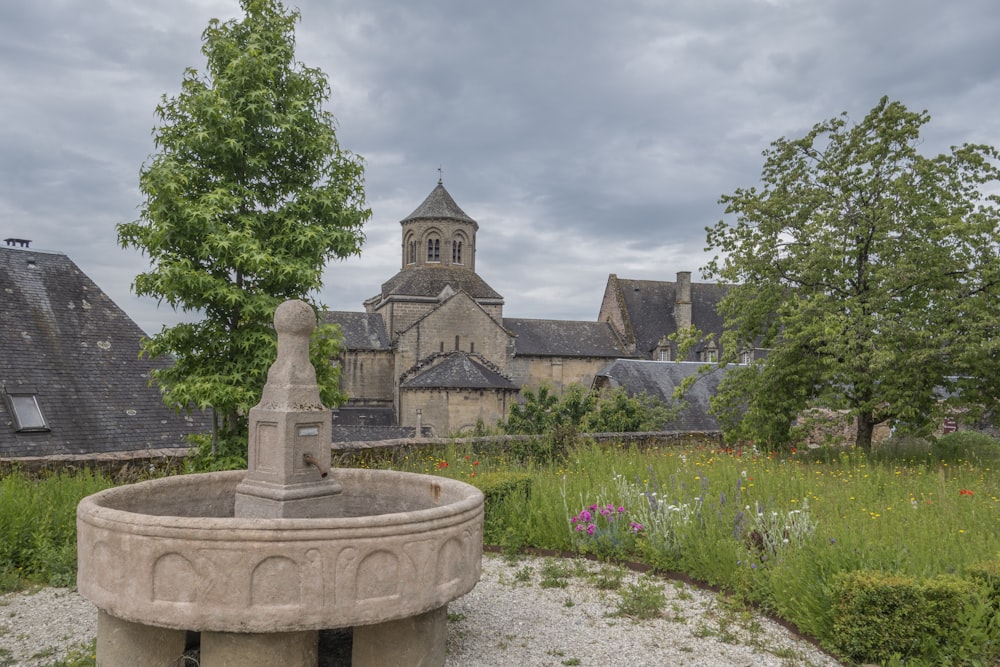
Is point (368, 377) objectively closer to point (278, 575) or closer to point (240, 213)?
point (240, 213)

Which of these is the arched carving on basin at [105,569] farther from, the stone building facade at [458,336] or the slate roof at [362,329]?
the slate roof at [362,329]

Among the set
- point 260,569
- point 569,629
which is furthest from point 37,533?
point 569,629

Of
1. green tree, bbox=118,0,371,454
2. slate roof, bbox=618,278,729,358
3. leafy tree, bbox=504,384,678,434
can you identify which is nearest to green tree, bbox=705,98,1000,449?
leafy tree, bbox=504,384,678,434

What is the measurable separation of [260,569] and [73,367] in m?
15.7

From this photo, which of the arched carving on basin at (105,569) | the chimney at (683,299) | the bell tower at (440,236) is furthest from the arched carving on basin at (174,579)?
the chimney at (683,299)

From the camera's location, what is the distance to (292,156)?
35.6ft

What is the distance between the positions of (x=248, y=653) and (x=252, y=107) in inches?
310

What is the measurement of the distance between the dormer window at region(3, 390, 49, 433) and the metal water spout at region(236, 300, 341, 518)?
12.8m

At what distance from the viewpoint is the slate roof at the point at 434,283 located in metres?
43.7

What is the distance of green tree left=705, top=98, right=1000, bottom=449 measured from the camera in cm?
1170

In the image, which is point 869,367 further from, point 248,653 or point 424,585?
point 248,653

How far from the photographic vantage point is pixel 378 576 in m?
4.25

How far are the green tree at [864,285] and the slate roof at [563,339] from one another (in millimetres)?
32251

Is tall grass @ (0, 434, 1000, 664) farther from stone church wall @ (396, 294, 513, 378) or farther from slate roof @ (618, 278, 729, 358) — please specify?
slate roof @ (618, 278, 729, 358)
